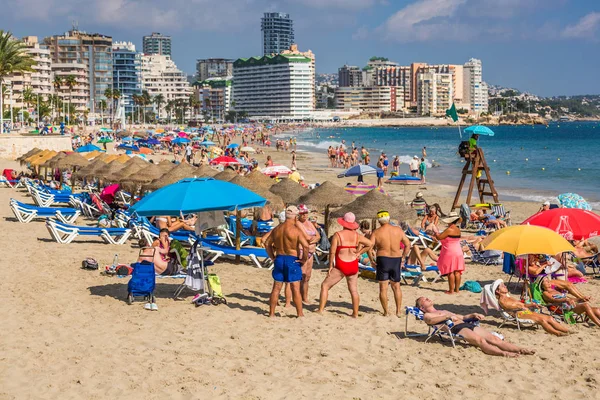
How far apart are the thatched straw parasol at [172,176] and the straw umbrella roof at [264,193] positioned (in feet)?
6.65

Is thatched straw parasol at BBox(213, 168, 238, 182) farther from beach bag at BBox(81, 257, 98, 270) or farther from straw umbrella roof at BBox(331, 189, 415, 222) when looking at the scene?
beach bag at BBox(81, 257, 98, 270)

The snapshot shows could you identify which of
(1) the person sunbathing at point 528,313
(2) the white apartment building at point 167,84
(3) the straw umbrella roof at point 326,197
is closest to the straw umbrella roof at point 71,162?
(3) the straw umbrella roof at point 326,197

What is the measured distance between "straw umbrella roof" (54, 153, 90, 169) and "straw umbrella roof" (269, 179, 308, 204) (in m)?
9.83

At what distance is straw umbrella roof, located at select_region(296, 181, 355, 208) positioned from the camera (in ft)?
44.4

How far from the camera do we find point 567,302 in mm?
9039

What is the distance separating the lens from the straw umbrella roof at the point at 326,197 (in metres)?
13.5

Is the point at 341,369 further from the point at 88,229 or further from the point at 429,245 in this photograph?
the point at 88,229

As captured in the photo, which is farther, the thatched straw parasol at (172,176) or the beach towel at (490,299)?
the thatched straw parasol at (172,176)

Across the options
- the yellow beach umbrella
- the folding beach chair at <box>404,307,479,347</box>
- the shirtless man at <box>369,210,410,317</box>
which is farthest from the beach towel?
the shirtless man at <box>369,210,410,317</box>

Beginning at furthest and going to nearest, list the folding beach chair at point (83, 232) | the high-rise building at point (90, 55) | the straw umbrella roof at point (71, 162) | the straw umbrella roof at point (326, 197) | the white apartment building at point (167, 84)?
1. the white apartment building at point (167, 84)
2. the high-rise building at point (90, 55)
3. the straw umbrella roof at point (71, 162)
4. the folding beach chair at point (83, 232)
5. the straw umbrella roof at point (326, 197)

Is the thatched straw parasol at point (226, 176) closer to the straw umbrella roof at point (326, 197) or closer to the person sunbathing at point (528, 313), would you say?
the straw umbrella roof at point (326, 197)

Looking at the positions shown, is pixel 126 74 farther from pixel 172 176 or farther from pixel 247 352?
pixel 247 352

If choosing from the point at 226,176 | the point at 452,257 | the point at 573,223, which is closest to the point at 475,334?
the point at 452,257

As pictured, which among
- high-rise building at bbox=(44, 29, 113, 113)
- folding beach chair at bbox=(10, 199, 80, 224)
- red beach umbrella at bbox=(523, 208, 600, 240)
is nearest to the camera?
red beach umbrella at bbox=(523, 208, 600, 240)
